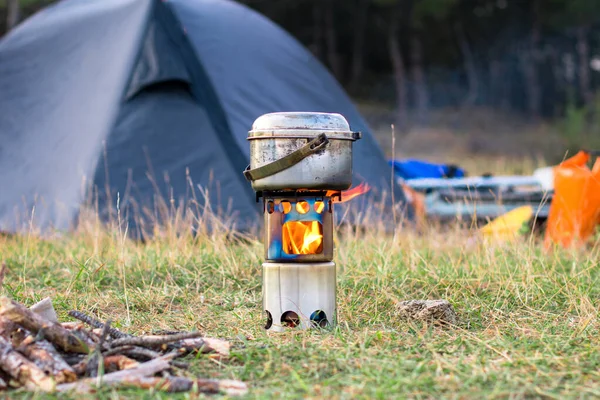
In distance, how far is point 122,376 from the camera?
2.37 m

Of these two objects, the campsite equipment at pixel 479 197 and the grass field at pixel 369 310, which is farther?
the campsite equipment at pixel 479 197

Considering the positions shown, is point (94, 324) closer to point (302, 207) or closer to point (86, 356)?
point (86, 356)

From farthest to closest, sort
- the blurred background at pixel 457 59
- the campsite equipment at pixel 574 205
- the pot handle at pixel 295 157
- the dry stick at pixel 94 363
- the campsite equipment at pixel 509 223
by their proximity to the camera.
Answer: the blurred background at pixel 457 59 < the campsite equipment at pixel 574 205 < the campsite equipment at pixel 509 223 < the pot handle at pixel 295 157 < the dry stick at pixel 94 363

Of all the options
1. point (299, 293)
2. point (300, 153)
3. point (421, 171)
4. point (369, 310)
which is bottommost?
point (369, 310)

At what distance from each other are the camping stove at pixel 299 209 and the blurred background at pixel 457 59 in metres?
21.4

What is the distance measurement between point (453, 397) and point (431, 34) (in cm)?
2763

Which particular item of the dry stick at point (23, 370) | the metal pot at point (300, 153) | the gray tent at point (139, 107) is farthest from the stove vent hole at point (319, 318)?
the gray tent at point (139, 107)

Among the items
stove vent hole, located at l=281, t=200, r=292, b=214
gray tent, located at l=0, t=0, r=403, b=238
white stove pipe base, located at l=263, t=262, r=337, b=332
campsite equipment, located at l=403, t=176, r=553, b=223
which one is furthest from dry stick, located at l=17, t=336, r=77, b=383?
campsite equipment, located at l=403, t=176, r=553, b=223

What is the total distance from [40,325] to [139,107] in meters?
3.58

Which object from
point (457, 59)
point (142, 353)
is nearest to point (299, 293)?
point (142, 353)

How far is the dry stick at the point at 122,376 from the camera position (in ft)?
7.53

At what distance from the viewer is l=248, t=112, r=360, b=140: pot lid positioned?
310 centimetres

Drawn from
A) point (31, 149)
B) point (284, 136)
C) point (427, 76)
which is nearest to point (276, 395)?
point (284, 136)

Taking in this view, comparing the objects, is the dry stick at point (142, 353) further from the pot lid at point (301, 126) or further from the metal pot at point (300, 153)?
the pot lid at point (301, 126)
